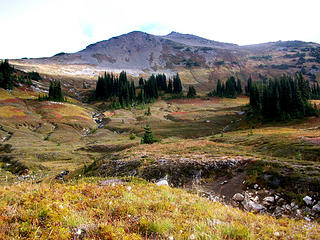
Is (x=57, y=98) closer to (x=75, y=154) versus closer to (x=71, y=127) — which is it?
(x=71, y=127)

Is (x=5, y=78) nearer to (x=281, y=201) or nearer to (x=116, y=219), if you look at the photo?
(x=116, y=219)

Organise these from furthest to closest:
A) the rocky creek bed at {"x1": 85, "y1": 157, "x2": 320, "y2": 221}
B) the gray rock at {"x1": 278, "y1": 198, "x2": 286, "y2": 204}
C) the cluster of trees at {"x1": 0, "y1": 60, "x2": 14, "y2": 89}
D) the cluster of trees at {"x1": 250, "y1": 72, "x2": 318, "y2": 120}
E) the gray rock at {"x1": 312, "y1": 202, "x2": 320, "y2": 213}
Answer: the cluster of trees at {"x1": 0, "y1": 60, "x2": 14, "y2": 89} < the cluster of trees at {"x1": 250, "y1": 72, "x2": 318, "y2": 120} < the gray rock at {"x1": 278, "y1": 198, "x2": 286, "y2": 204} < the rocky creek bed at {"x1": 85, "y1": 157, "x2": 320, "y2": 221} < the gray rock at {"x1": 312, "y1": 202, "x2": 320, "y2": 213}

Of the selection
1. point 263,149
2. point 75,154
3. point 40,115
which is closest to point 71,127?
point 40,115

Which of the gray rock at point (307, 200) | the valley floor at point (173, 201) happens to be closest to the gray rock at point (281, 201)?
the valley floor at point (173, 201)

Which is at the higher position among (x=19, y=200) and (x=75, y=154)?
(x=19, y=200)

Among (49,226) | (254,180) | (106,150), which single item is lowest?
(106,150)

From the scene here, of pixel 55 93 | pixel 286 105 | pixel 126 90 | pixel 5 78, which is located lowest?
pixel 286 105

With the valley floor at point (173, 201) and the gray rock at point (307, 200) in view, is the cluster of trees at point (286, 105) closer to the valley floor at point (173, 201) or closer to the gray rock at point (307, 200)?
the valley floor at point (173, 201)

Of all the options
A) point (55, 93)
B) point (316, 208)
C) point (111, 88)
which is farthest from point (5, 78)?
point (316, 208)

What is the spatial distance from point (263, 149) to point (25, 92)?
146818 millimetres

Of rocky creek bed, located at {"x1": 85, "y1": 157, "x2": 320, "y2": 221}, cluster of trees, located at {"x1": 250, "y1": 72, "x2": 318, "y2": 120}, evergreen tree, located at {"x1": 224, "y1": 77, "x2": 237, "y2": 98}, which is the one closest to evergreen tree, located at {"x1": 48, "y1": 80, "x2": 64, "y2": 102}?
cluster of trees, located at {"x1": 250, "y1": 72, "x2": 318, "y2": 120}

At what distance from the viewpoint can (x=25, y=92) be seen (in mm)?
128250

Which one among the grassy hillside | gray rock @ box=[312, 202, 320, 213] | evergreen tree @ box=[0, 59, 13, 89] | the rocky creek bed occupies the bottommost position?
the rocky creek bed

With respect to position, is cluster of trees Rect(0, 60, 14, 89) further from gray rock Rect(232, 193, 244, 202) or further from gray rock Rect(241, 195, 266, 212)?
gray rock Rect(241, 195, 266, 212)
